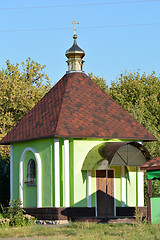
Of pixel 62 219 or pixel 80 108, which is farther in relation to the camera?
pixel 80 108

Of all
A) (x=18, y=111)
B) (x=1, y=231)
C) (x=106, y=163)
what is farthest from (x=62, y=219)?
(x=18, y=111)

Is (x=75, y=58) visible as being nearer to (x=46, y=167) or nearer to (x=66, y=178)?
(x=46, y=167)

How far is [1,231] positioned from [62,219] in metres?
4.46

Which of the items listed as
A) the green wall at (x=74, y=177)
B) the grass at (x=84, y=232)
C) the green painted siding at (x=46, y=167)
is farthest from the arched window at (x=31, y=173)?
the grass at (x=84, y=232)

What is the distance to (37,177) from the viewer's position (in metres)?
23.0

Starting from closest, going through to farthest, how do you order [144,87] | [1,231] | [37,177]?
[1,231] → [37,177] → [144,87]

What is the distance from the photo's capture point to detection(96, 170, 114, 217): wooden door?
75.5 feet

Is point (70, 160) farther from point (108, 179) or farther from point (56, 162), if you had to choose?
point (108, 179)

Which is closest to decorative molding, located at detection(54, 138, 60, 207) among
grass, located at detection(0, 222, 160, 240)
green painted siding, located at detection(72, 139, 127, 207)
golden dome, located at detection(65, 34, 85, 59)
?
green painted siding, located at detection(72, 139, 127, 207)

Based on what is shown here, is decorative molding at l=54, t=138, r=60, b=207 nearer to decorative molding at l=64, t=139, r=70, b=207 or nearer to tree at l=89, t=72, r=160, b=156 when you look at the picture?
decorative molding at l=64, t=139, r=70, b=207

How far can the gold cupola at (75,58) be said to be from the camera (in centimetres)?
2592

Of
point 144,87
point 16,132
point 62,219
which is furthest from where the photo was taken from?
point 144,87

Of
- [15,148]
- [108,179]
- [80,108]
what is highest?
[80,108]

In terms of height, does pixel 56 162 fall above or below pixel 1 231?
above
